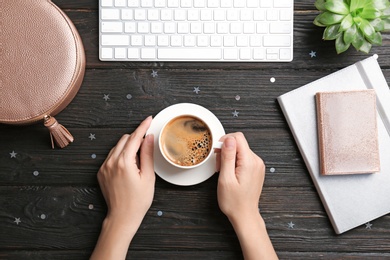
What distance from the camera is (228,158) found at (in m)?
0.85

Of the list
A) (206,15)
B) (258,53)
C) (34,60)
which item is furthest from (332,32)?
(34,60)

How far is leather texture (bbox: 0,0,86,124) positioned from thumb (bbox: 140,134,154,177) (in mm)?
186

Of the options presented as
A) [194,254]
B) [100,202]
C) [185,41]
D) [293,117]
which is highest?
[185,41]

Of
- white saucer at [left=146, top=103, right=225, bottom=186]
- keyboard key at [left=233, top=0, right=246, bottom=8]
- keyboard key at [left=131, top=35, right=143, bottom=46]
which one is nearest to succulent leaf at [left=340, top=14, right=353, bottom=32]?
keyboard key at [left=233, top=0, right=246, bottom=8]

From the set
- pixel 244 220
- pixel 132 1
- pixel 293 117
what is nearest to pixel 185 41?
pixel 132 1

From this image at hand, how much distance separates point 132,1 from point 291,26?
340mm

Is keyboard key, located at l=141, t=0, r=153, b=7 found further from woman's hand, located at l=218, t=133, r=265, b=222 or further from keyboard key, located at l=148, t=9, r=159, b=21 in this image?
woman's hand, located at l=218, t=133, r=265, b=222

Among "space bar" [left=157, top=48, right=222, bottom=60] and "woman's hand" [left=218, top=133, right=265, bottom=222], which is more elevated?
"space bar" [left=157, top=48, right=222, bottom=60]

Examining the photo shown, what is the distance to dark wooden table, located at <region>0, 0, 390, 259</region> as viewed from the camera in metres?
0.92

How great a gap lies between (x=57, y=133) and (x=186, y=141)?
0.87 ft

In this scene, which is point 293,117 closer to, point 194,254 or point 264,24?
point 264,24

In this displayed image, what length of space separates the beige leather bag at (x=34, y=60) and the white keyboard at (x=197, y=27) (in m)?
0.10

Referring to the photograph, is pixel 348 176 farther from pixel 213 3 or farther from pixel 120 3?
pixel 120 3

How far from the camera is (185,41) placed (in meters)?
0.89
